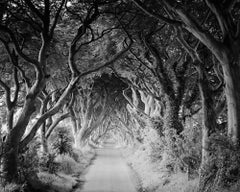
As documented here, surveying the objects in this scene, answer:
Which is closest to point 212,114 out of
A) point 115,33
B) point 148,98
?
A: point 115,33

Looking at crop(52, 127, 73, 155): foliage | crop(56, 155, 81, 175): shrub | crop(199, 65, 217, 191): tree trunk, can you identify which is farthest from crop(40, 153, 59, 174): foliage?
crop(199, 65, 217, 191): tree trunk

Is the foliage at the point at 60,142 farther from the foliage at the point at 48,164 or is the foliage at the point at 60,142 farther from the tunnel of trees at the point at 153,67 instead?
the foliage at the point at 48,164

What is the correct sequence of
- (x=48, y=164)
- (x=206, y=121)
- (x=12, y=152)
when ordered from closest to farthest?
(x=206, y=121) < (x=12, y=152) < (x=48, y=164)

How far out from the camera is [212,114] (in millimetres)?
8203

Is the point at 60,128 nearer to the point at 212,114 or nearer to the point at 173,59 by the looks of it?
the point at 173,59

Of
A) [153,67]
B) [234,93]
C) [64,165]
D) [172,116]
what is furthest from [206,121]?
[64,165]

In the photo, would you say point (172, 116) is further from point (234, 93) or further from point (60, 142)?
point (60, 142)

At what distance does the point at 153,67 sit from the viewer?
13250 millimetres

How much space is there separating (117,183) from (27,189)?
15.8 ft

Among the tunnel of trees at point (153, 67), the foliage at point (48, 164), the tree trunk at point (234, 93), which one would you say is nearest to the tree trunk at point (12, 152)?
the tunnel of trees at point (153, 67)

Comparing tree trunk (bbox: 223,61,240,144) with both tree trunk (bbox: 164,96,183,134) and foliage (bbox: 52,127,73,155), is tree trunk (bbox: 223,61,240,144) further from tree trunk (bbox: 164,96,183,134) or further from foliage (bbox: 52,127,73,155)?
foliage (bbox: 52,127,73,155)

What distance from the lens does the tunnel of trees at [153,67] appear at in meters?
6.88

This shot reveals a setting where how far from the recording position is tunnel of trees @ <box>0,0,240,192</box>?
22.6 feet

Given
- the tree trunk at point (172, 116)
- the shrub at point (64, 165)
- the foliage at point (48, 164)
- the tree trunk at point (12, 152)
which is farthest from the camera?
the shrub at point (64, 165)
